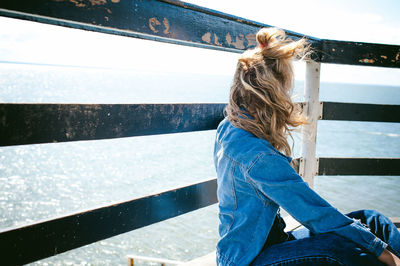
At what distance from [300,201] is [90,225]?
935 millimetres

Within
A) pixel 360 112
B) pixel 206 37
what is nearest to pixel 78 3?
pixel 206 37

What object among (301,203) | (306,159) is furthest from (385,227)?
(306,159)

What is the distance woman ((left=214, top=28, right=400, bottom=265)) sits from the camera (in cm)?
109

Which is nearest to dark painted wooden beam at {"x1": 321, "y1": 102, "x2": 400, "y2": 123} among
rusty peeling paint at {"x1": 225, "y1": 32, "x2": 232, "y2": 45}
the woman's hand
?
rusty peeling paint at {"x1": 225, "y1": 32, "x2": 232, "y2": 45}

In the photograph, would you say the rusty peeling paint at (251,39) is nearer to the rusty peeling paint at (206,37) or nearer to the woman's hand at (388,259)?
the rusty peeling paint at (206,37)

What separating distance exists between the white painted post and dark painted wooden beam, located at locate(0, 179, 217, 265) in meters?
1.16

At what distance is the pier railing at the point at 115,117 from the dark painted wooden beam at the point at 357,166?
1.17 m

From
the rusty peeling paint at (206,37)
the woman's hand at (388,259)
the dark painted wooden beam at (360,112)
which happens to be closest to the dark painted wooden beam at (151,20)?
the rusty peeling paint at (206,37)

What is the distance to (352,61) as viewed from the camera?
94.8 inches

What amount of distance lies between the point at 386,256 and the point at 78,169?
142ft

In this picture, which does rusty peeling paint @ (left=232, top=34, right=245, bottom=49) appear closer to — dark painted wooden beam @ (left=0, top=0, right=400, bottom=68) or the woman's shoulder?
dark painted wooden beam @ (left=0, top=0, right=400, bottom=68)

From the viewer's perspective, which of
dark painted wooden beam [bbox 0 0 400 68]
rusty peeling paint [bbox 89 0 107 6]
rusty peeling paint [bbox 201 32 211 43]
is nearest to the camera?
dark painted wooden beam [bbox 0 0 400 68]

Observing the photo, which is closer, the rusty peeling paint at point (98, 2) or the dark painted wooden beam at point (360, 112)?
the rusty peeling paint at point (98, 2)

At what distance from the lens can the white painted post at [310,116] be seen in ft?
7.91
